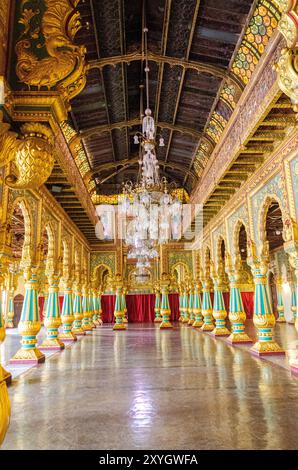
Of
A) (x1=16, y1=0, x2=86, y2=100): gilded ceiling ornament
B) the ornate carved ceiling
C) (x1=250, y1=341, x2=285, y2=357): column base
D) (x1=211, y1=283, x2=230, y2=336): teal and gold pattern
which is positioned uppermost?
the ornate carved ceiling

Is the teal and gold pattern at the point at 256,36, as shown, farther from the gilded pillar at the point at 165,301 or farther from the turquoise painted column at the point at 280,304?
the turquoise painted column at the point at 280,304

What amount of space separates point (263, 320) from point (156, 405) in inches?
179

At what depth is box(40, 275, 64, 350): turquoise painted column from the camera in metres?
9.48

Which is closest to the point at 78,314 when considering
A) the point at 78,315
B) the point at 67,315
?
the point at 78,315

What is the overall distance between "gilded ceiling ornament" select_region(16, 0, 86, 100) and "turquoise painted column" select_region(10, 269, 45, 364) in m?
5.89

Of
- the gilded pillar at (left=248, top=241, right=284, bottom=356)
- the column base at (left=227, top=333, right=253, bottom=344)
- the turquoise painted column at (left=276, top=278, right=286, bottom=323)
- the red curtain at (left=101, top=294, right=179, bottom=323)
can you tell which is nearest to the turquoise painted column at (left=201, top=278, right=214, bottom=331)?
the column base at (left=227, top=333, right=253, bottom=344)

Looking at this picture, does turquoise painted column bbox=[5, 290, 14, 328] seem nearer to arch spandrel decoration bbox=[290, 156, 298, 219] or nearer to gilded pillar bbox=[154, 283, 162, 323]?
gilded pillar bbox=[154, 283, 162, 323]

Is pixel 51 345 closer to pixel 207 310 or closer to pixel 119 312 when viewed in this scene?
pixel 207 310

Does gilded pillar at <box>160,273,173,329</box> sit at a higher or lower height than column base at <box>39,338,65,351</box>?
higher

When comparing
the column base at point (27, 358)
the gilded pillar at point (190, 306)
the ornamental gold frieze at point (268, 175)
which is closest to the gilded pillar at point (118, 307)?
the gilded pillar at point (190, 306)

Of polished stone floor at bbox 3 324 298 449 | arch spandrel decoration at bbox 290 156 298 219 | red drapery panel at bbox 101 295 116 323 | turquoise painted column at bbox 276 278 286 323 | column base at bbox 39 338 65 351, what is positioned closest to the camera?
polished stone floor at bbox 3 324 298 449

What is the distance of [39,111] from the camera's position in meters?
2.38

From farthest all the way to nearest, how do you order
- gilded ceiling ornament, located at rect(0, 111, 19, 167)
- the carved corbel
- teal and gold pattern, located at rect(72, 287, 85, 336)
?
teal and gold pattern, located at rect(72, 287, 85, 336) → gilded ceiling ornament, located at rect(0, 111, 19, 167) → the carved corbel

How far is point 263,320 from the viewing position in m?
7.75
